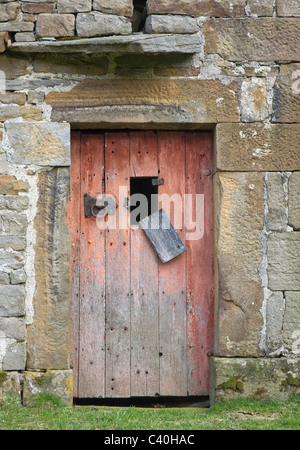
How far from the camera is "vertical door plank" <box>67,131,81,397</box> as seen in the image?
14.4 ft

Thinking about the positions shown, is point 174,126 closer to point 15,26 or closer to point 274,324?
point 15,26

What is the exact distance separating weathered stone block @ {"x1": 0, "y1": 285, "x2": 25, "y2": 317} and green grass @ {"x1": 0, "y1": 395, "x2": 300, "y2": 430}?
58 centimetres

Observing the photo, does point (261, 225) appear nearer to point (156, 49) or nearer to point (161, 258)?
point (161, 258)

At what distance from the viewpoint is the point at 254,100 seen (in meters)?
4.35

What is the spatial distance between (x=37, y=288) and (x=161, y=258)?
919mm

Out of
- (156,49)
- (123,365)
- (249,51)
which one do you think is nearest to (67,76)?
(156,49)

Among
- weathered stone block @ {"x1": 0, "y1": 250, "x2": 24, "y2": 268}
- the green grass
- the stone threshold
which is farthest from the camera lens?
weathered stone block @ {"x1": 0, "y1": 250, "x2": 24, "y2": 268}

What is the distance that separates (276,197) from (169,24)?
56.4 inches

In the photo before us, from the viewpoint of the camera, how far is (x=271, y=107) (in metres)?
4.36

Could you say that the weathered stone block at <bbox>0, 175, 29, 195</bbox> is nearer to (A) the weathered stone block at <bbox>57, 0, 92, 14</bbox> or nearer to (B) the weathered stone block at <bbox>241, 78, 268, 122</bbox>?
(A) the weathered stone block at <bbox>57, 0, 92, 14</bbox>

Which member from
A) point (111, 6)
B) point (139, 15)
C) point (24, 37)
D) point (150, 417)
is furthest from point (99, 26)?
point (150, 417)

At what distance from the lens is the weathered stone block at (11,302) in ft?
13.7

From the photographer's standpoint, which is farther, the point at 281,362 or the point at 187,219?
the point at 187,219

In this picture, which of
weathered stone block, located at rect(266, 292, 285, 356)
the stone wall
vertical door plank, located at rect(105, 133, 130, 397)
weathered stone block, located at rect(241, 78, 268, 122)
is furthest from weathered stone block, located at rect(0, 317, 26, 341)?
weathered stone block, located at rect(241, 78, 268, 122)
